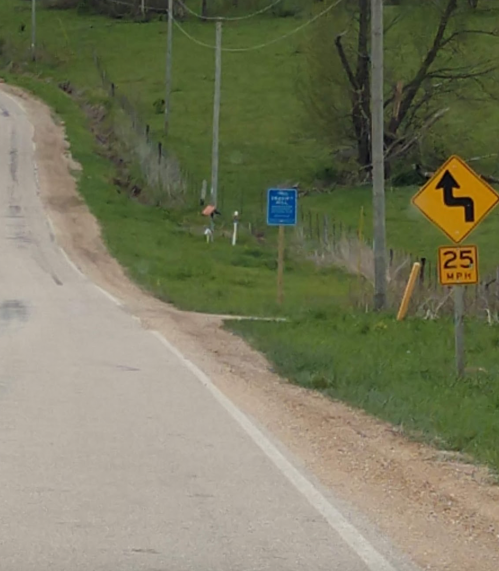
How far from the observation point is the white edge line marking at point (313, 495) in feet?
23.2

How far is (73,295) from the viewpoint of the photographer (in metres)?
24.4

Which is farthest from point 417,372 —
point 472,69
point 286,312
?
point 472,69

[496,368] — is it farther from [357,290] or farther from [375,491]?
[357,290]

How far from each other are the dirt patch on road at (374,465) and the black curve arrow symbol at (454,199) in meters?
2.96

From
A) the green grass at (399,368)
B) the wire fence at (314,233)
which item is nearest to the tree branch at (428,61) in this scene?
the wire fence at (314,233)

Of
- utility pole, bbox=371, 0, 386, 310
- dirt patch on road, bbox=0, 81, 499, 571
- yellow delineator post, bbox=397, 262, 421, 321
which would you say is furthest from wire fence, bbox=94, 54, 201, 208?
dirt patch on road, bbox=0, 81, 499, 571

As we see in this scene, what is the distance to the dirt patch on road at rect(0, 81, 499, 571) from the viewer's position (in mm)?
7602

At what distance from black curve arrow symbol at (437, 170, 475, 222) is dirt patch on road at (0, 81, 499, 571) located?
9.69 ft

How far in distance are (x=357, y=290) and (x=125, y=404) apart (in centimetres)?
1509

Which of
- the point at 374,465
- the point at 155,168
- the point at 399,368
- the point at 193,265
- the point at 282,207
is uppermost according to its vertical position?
the point at 155,168

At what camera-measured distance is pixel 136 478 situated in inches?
351

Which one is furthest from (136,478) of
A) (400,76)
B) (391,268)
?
(400,76)

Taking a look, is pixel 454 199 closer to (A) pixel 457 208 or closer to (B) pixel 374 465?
(A) pixel 457 208

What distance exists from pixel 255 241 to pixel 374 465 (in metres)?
29.1
